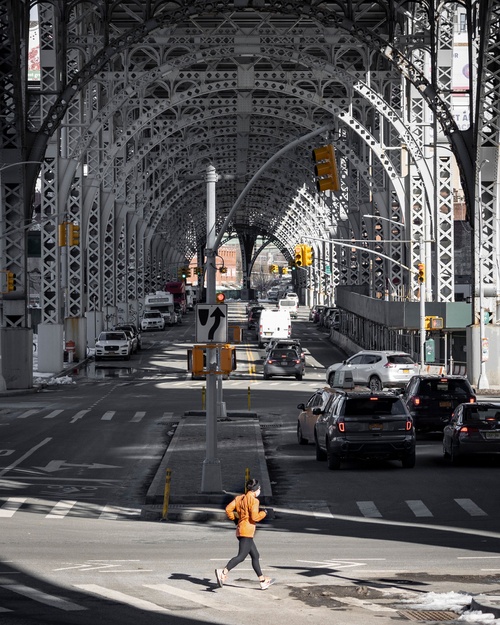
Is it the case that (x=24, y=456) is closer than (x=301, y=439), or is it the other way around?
(x=24, y=456)

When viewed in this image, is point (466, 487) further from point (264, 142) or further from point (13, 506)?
point (264, 142)

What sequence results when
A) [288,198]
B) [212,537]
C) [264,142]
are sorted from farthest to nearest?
[288,198] → [264,142] → [212,537]

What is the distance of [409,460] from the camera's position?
2916 cm

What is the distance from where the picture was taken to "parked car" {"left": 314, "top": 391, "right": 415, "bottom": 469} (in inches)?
1120

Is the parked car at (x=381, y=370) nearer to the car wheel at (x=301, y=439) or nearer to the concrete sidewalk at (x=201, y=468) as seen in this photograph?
the concrete sidewalk at (x=201, y=468)

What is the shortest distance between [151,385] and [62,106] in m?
12.5

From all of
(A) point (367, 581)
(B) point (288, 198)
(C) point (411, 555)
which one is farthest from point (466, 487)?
(B) point (288, 198)

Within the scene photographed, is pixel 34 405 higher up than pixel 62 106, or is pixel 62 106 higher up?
pixel 62 106

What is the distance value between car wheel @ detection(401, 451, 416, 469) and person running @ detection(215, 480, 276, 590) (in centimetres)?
1235

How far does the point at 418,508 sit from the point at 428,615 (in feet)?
29.6

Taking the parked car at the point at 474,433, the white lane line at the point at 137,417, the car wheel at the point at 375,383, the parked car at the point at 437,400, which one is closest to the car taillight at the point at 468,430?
the parked car at the point at 474,433

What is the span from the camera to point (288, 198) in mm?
154500

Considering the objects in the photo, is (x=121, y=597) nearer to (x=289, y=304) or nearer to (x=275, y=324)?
(x=275, y=324)

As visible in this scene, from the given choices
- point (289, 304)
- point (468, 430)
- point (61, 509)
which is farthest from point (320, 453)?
point (289, 304)
